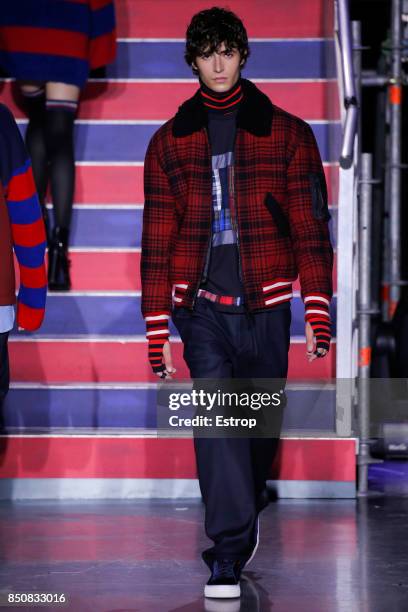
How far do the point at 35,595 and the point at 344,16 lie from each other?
3059mm

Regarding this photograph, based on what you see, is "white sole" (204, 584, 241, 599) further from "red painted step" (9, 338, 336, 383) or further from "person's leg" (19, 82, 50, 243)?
"person's leg" (19, 82, 50, 243)

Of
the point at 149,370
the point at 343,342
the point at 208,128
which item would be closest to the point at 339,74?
the point at 343,342

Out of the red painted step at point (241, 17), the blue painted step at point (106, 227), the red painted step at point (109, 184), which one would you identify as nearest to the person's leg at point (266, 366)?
the blue painted step at point (106, 227)

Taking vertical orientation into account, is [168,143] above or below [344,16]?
below

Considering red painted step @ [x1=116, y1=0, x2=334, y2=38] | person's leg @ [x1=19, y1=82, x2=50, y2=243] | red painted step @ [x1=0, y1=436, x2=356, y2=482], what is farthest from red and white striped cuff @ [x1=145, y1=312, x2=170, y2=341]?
red painted step @ [x1=116, y1=0, x2=334, y2=38]

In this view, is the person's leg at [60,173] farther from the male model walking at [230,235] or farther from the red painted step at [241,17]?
the male model walking at [230,235]

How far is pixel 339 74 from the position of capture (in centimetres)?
578

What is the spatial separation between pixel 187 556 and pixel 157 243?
3.75 feet

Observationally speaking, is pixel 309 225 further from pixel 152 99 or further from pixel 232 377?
pixel 152 99

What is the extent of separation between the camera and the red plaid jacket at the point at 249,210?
12.6 ft

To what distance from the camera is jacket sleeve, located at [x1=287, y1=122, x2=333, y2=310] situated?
3.84 meters

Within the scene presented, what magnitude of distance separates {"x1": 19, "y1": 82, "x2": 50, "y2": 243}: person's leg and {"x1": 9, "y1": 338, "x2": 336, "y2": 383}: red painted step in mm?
560

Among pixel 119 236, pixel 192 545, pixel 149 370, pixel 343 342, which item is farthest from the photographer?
pixel 119 236

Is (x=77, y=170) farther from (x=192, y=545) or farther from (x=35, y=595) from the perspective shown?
(x=35, y=595)
